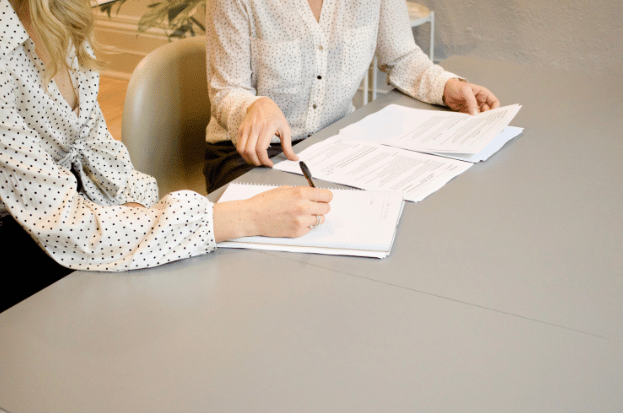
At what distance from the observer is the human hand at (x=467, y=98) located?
4.39ft

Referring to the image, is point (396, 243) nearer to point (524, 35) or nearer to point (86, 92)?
point (86, 92)

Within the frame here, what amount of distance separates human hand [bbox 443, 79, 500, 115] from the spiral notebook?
0.50 m

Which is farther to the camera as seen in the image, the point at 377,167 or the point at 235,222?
the point at 377,167

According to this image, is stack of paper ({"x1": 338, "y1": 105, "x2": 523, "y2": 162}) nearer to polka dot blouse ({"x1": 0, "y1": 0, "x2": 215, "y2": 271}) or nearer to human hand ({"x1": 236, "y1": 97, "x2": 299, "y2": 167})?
human hand ({"x1": 236, "y1": 97, "x2": 299, "y2": 167})

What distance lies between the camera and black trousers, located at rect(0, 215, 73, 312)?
100 centimetres

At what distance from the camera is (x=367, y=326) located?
0.68 meters

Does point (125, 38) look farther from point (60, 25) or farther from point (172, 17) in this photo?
point (60, 25)

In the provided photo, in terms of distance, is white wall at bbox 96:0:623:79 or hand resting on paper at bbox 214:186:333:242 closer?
hand resting on paper at bbox 214:186:333:242

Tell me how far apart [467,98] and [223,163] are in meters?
0.62

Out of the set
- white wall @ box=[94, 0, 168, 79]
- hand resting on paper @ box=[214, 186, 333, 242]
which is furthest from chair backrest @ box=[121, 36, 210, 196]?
white wall @ box=[94, 0, 168, 79]

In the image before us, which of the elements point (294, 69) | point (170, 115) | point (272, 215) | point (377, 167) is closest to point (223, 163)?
point (170, 115)

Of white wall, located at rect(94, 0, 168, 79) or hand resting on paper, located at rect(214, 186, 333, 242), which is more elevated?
hand resting on paper, located at rect(214, 186, 333, 242)

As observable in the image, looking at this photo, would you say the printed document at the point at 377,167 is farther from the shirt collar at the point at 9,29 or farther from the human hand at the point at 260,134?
the shirt collar at the point at 9,29

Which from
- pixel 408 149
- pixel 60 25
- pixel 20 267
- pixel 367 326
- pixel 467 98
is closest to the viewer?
pixel 367 326
